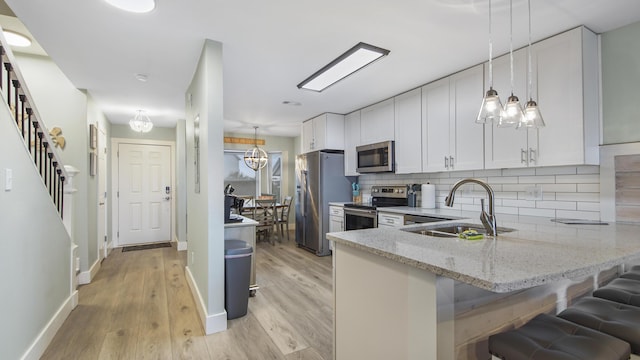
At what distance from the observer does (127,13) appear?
→ 197 cm

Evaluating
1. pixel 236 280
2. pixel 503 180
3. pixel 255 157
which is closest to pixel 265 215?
pixel 255 157

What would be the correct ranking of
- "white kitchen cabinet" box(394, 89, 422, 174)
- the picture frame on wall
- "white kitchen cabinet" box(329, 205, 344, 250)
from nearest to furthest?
"white kitchen cabinet" box(394, 89, 422, 174) < the picture frame on wall < "white kitchen cabinet" box(329, 205, 344, 250)

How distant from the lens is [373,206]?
3922 mm

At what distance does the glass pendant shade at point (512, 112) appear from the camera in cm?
164

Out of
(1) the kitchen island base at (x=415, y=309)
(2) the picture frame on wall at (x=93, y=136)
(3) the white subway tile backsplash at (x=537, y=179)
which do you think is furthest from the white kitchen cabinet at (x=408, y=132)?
(2) the picture frame on wall at (x=93, y=136)

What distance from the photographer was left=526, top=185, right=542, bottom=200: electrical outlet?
2.62 metres

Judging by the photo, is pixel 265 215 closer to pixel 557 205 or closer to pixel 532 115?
pixel 557 205

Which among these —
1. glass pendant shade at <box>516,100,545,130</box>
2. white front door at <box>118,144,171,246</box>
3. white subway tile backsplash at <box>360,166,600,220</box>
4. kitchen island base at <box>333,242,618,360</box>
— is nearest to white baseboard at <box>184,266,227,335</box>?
kitchen island base at <box>333,242,618,360</box>

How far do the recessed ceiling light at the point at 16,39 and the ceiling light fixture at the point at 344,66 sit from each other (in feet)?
8.70

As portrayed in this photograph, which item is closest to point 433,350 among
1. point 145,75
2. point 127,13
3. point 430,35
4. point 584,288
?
point 584,288

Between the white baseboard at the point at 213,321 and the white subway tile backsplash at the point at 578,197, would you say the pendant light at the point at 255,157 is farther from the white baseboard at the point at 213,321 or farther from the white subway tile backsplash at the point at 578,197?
the white subway tile backsplash at the point at 578,197

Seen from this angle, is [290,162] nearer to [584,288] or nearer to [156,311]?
[156,311]

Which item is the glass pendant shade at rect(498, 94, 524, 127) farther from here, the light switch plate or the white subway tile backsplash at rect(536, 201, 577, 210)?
the light switch plate

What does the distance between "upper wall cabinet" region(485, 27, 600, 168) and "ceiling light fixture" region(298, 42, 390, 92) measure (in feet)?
3.87
